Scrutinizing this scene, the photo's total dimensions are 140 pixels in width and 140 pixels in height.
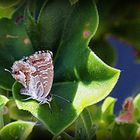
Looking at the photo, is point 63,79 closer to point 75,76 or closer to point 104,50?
point 75,76

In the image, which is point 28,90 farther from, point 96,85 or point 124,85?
point 124,85

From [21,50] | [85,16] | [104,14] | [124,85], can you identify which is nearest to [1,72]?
[21,50]

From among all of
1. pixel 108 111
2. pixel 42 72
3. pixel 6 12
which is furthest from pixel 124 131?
pixel 6 12

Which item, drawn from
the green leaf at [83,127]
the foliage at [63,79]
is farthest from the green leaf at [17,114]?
the green leaf at [83,127]

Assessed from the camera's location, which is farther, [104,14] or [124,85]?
[124,85]

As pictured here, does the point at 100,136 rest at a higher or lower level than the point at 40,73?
lower

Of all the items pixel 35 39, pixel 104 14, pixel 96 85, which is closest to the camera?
pixel 96 85
